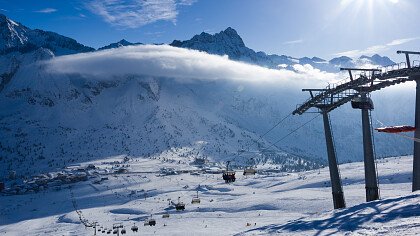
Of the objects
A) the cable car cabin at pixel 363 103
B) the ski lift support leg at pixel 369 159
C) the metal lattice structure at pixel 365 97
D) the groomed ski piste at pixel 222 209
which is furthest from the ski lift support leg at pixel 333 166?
the ski lift support leg at pixel 369 159

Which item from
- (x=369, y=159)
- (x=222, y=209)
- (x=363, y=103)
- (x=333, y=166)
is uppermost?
(x=363, y=103)

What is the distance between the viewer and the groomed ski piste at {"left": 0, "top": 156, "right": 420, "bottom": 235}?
17719mm

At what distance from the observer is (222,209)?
91500 millimetres

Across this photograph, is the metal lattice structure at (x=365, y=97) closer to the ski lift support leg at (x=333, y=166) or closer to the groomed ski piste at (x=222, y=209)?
the ski lift support leg at (x=333, y=166)

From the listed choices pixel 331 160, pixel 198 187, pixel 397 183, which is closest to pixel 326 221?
pixel 331 160

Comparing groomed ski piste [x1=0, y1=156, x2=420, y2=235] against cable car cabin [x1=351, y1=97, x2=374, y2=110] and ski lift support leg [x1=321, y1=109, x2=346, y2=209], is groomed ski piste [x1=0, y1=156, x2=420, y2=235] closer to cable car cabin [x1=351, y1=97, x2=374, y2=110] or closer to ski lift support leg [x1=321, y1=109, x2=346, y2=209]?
ski lift support leg [x1=321, y1=109, x2=346, y2=209]

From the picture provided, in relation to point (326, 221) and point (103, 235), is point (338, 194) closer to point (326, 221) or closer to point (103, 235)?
point (326, 221)

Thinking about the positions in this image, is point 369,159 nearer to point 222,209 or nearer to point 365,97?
point 365,97

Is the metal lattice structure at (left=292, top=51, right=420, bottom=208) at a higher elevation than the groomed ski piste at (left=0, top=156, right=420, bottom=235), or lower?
higher

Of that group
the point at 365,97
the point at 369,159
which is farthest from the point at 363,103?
the point at 369,159

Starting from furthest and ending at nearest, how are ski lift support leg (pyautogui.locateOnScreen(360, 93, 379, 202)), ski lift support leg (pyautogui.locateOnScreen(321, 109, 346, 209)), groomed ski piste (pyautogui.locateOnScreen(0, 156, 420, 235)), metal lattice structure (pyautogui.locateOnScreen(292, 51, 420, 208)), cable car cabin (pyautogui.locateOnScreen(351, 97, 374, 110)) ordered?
ski lift support leg (pyautogui.locateOnScreen(321, 109, 346, 209)), cable car cabin (pyautogui.locateOnScreen(351, 97, 374, 110)), ski lift support leg (pyautogui.locateOnScreen(360, 93, 379, 202)), metal lattice structure (pyautogui.locateOnScreen(292, 51, 420, 208)), groomed ski piste (pyautogui.locateOnScreen(0, 156, 420, 235))

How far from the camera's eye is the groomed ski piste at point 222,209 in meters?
17.7

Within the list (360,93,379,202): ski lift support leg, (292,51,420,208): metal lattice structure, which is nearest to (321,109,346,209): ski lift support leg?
(292,51,420,208): metal lattice structure

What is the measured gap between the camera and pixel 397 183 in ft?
346
